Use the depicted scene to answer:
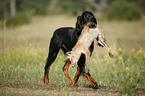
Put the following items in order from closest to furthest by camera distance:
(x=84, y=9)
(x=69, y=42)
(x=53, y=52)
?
(x=69, y=42) < (x=53, y=52) < (x=84, y=9)

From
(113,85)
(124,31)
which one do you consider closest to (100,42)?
(113,85)

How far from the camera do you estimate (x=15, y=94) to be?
158 inches

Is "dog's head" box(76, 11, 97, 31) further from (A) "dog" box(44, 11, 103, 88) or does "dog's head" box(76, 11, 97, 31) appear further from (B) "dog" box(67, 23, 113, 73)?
(B) "dog" box(67, 23, 113, 73)

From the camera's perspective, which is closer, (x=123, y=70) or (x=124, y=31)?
(x=123, y=70)

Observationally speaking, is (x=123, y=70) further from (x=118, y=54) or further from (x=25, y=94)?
→ (x=25, y=94)

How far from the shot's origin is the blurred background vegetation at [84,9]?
21469 mm

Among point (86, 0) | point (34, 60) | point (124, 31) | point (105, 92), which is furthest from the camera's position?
point (86, 0)

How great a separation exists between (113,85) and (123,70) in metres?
0.89

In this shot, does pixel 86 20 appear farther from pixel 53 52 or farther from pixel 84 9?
pixel 84 9

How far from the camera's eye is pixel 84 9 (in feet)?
85.0

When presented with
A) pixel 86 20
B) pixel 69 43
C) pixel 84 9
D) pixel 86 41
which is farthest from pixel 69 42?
pixel 84 9

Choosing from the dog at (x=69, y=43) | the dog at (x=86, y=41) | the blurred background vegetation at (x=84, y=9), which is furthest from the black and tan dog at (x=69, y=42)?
the blurred background vegetation at (x=84, y=9)

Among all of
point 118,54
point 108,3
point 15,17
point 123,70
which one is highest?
point 108,3

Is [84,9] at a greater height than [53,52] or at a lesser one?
greater
